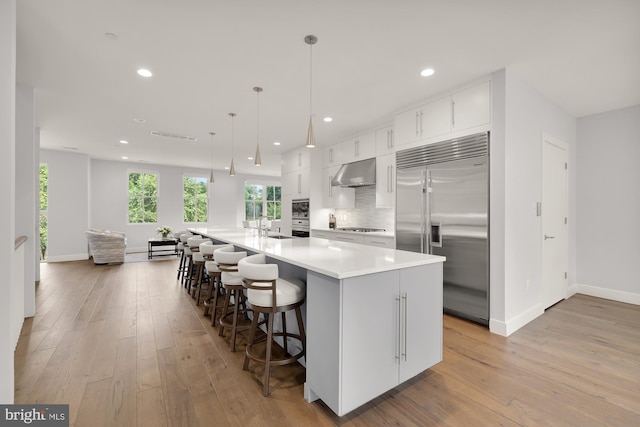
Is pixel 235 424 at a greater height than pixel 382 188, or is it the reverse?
pixel 382 188

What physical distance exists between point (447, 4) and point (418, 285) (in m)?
1.97

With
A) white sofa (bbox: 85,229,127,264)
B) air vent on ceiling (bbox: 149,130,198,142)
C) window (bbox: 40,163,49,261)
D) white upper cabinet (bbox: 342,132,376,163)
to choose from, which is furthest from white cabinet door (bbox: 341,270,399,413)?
window (bbox: 40,163,49,261)

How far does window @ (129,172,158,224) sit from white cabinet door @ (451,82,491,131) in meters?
9.06

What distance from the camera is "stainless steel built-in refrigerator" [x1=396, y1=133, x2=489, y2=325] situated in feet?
10.0

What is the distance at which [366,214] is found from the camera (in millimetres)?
5660

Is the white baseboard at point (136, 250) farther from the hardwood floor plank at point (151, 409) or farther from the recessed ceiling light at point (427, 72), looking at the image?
the recessed ceiling light at point (427, 72)

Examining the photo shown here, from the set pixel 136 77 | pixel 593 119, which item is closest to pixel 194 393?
pixel 136 77

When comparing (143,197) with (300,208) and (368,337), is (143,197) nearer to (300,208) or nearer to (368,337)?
(300,208)

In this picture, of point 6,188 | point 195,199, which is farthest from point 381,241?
point 195,199

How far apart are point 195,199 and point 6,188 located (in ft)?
28.4

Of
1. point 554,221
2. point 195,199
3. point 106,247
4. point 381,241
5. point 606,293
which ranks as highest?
point 195,199

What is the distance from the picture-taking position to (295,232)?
6.41 m

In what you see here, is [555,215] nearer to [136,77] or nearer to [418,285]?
[418,285]

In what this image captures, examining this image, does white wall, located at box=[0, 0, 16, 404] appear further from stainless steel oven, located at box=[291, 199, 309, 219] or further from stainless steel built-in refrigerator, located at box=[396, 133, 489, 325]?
stainless steel oven, located at box=[291, 199, 309, 219]
